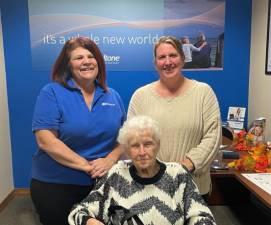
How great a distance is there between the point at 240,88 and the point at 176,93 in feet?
7.48

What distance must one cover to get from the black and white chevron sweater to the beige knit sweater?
165mm

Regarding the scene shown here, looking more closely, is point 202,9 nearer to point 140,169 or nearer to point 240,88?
point 240,88

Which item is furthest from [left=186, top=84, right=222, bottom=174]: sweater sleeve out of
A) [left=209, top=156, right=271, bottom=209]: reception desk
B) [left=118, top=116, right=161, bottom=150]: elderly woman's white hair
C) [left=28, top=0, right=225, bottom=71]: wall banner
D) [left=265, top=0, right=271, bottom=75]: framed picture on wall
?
[left=28, top=0, right=225, bottom=71]: wall banner

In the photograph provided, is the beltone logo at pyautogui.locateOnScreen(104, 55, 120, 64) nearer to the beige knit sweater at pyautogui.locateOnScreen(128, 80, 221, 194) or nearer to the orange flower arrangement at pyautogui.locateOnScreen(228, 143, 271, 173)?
the orange flower arrangement at pyautogui.locateOnScreen(228, 143, 271, 173)

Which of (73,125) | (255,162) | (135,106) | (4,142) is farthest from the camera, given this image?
(4,142)

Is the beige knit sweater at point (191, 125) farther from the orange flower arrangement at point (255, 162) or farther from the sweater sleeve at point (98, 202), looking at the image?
the orange flower arrangement at point (255, 162)

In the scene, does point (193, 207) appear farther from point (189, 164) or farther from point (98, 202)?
point (98, 202)

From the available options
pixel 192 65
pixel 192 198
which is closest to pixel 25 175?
pixel 192 65

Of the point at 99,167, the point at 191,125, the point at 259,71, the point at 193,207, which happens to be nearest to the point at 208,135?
the point at 191,125

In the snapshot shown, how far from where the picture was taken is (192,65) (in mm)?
3760

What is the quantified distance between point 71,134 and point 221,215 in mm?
2170

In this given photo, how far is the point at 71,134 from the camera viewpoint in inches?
67.4

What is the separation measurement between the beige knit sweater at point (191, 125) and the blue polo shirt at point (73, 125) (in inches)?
9.8

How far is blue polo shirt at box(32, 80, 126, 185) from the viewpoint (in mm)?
1702
